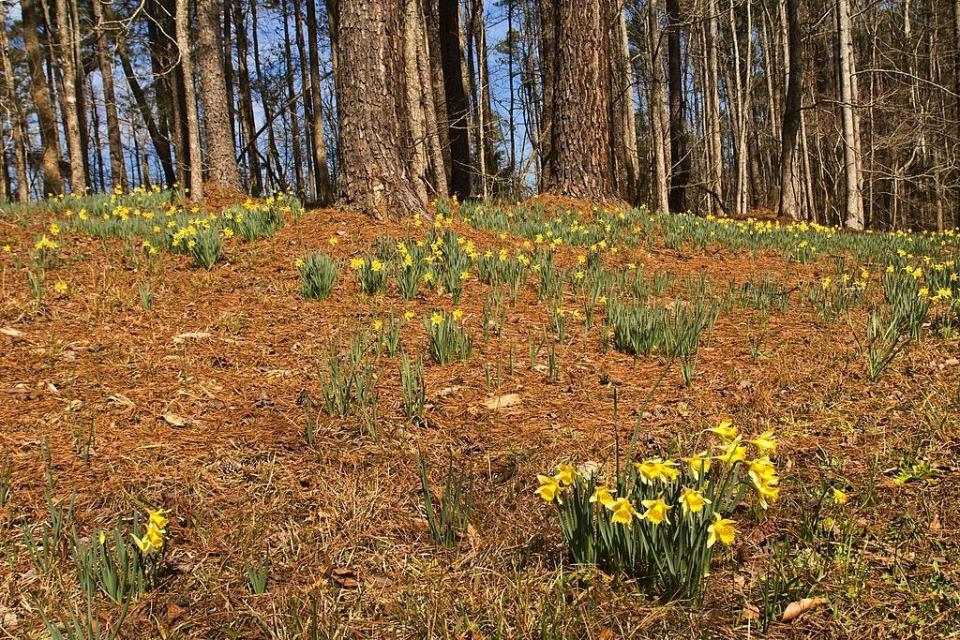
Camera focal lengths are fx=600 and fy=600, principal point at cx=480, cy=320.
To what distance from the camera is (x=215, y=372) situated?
2.91 m

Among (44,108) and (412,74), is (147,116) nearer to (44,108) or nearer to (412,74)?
(44,108)

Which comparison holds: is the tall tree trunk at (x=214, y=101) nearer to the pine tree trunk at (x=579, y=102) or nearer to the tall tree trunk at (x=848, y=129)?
the pine tree trunk at (x=579, y=102)

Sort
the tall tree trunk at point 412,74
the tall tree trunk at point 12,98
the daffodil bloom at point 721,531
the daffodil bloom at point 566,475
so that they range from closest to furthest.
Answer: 1. the daffodil bloom at point 721,531
2. the daffodil bloom at point 566,475
3. the tall tree trunk at point 412,74
4. the tall tree trunk at point 12,98

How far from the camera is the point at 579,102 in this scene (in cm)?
798

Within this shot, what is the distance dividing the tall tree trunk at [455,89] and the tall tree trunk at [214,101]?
4.30 meters

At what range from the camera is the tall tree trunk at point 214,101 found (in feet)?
31.8

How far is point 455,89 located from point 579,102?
6.05m

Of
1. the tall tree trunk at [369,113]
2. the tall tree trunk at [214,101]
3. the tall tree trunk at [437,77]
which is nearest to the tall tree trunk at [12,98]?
the tall tree trunk at [214,101]

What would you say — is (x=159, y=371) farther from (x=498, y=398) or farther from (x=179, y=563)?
(x=498, y=398)

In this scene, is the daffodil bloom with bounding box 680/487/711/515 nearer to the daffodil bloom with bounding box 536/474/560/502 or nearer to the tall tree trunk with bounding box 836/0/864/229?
the daffodil bloom with bounding box 536/474/560/502

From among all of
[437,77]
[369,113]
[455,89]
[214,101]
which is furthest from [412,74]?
[369,113]

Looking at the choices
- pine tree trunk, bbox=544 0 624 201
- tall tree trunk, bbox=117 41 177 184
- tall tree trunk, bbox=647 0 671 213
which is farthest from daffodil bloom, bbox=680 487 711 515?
tall tree trunk, bbox=117 41 177 184

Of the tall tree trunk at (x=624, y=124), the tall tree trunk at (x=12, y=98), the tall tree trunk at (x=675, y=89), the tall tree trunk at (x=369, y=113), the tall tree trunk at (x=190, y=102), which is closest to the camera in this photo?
the tall tree trunk at (x=369, y=113)

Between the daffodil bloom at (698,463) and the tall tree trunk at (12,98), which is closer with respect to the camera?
the daffodil bloom at (698,463)
